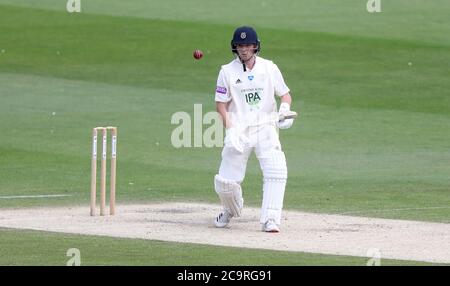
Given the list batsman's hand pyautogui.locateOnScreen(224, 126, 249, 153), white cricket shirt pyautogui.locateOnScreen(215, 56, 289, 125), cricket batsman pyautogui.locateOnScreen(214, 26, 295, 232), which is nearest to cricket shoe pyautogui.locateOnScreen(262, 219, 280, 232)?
cricket batsman pyautogui.locateOnScreen(214, 26, 295, 232)

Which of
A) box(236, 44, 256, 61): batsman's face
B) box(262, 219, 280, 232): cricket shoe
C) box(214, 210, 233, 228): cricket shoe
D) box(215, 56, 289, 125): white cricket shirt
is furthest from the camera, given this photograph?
box(214, 210, 233, 228): cricket shoe

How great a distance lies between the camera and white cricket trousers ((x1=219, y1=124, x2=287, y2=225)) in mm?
13555

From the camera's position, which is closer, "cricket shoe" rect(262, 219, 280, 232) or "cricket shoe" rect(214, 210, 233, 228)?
"cricket shoe" rect(262, 219, 280, 232)

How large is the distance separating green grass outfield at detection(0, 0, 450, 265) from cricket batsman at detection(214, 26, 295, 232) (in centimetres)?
150

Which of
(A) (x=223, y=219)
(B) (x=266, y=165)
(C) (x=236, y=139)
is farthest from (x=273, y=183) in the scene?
(A) (x=223, y=219)

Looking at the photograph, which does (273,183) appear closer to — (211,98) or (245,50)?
(245,50)

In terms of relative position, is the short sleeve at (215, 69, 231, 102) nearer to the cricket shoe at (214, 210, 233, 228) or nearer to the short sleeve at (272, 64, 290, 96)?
the short sleeve at (272, 64, 290, 96)

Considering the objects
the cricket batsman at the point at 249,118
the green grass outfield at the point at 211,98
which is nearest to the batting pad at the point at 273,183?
the cricket batsman at the point at 249,118

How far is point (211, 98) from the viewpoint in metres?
25.3

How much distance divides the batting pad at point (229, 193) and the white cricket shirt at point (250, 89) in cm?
63

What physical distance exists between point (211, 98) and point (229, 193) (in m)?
11.6

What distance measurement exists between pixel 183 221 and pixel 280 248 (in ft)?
6.94
